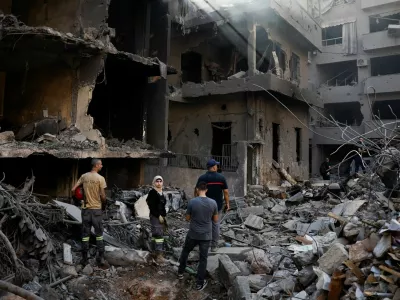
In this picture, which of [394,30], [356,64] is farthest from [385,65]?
[394,30]

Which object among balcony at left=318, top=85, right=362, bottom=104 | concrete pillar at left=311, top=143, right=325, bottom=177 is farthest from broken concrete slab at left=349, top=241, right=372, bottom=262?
balcony at left=318, top=85, right=362, bottom=104

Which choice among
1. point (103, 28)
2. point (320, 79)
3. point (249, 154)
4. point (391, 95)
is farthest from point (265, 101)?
point (320, 79)

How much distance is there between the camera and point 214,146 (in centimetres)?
1784

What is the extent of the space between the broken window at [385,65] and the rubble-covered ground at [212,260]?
2164 centimetres

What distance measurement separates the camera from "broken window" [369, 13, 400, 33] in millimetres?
24791

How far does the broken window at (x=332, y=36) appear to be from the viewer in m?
27.8

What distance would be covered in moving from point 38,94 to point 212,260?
7.43 m

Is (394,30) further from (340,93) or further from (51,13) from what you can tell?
(51,13)

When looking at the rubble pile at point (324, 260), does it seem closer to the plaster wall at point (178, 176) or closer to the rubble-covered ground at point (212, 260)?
the rubble-covered ground at point (212, 260)

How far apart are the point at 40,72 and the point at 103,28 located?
230 cm

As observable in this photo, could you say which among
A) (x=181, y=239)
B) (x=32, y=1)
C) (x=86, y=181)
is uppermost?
(x=32, y=1)

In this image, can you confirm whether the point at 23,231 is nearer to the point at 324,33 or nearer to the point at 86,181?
the point at 86,181

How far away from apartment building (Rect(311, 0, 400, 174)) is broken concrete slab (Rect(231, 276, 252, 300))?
2026cm

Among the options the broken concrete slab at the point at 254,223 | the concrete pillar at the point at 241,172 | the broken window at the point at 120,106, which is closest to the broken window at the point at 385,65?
the concrete pillar at the point at 241,172
